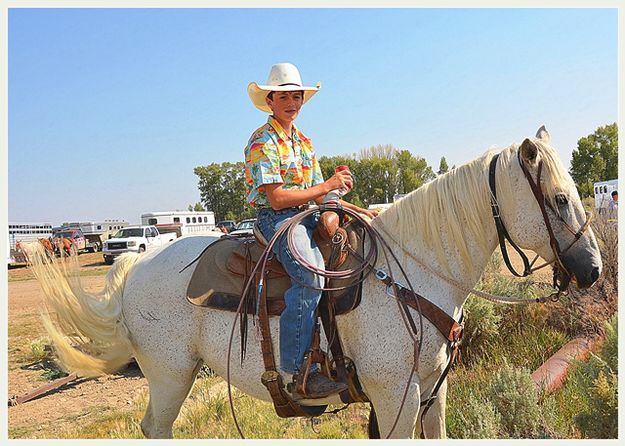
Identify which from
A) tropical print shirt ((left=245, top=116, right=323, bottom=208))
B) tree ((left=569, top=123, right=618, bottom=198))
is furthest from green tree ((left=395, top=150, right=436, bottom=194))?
tropical print shirt ((left=245, top=116, right=323, bottom=208))

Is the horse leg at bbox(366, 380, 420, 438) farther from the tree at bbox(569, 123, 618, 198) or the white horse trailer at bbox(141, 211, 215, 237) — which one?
the tree at bbox(569, 123, 618, 198)

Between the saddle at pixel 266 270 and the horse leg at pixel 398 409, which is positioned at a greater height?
the saddle at pixel 266 270

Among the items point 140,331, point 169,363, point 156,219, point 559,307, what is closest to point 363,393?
point 169,363

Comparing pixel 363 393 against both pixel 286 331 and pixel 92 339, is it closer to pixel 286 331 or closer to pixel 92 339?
pixel 286 331

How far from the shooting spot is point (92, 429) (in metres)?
5.14

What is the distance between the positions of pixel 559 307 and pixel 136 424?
5691mm

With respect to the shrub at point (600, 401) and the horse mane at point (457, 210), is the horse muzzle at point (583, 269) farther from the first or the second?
the shrub at point (600, 401)

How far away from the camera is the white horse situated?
9.16 feet

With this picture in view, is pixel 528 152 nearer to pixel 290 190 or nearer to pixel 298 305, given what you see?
pixel 290 190

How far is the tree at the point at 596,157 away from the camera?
43031mm

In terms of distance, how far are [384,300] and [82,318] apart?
2424 millimetres

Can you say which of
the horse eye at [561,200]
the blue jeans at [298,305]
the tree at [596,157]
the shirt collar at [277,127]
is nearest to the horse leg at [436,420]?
the blue jeans at [298,305]

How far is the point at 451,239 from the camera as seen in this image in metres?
3.05

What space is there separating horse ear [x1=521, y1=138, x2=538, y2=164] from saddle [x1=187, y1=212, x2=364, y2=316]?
3.79 ft
